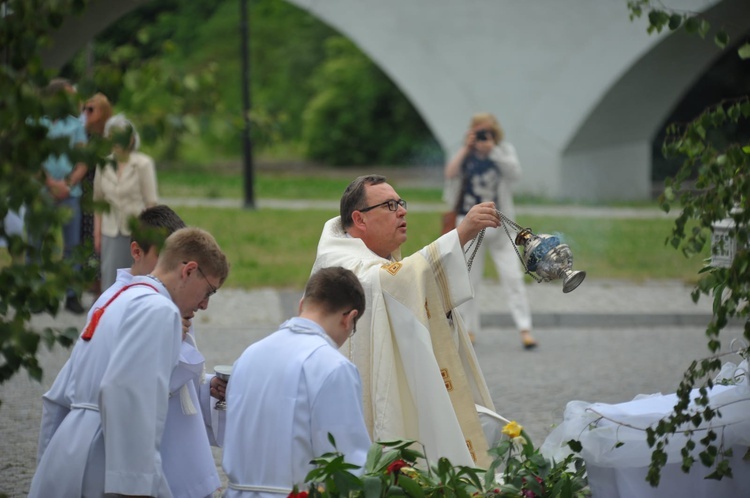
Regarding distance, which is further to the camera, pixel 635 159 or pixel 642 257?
pixel 635 159

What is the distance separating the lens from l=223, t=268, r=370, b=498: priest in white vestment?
3.72 m

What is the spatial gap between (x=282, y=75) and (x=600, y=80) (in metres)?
17.5

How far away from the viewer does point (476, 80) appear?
22.7 m

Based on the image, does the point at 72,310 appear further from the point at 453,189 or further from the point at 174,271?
the point at 174,271

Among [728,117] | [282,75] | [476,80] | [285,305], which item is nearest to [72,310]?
[285,305]

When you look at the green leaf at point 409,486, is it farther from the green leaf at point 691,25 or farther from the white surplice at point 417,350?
the green leaf at point 691,25

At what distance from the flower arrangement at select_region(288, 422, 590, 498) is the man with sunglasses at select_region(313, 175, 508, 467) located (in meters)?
0.15

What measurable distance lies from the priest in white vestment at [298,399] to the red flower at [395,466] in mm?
125

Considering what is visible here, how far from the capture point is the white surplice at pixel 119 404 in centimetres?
384

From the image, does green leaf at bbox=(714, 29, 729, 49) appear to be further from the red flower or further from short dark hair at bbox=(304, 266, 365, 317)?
the red flower

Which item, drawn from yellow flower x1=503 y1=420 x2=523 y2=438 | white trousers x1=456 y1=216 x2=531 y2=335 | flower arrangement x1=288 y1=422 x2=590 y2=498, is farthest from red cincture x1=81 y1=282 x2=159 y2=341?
white trousers x1=456 y1=216 x2=531 y2=335

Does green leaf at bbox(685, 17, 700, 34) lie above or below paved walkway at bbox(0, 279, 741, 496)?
above

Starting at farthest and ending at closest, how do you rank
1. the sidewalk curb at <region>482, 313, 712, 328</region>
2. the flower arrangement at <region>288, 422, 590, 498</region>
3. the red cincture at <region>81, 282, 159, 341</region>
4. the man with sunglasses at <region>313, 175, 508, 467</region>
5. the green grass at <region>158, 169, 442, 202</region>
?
the green grass at <region>158, 169, 442, 202</region>
the sidewalk curb at <region>482, 313, 712, 328</region>
the man with sunglasses at <region>313, 175, 508, 467</region>
the red cincture at <region>81, 282, 159, 341</region>
the flower arrangement at <region>288, 422, 590, 498</region>

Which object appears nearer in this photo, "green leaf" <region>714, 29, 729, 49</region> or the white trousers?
"green leaf" <region>714, 29, 729, 49</region>
